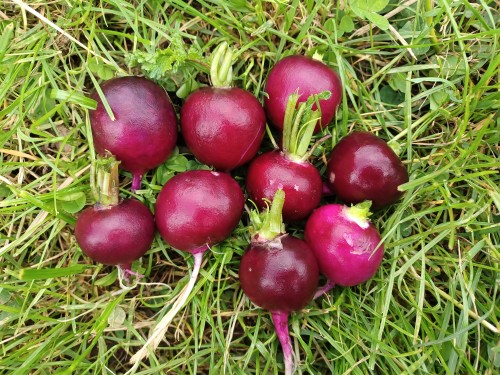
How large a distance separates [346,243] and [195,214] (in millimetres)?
719

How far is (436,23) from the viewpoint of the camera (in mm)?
2469

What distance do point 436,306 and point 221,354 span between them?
1.10 metres

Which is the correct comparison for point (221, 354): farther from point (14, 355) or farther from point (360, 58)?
point (360, 58)

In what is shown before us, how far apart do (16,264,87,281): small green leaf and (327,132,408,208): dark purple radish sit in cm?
134

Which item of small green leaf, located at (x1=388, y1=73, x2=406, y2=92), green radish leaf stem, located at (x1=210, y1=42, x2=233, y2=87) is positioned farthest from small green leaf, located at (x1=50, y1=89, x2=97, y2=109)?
small green leaf, located at (x1=388, y1=73, x2=406, y2=92)

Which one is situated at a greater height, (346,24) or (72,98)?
(346,24)

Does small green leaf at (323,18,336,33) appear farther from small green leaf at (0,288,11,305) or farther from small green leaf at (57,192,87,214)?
small green leaf at (0,288,11,305)

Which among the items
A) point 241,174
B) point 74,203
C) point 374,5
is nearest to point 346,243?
point 241,174

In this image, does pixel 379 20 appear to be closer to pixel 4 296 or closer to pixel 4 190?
pixel 4 190

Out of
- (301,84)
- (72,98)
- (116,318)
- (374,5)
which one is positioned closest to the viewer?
(72,98)

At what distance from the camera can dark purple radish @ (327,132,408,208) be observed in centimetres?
235

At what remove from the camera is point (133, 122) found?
7.57 ft

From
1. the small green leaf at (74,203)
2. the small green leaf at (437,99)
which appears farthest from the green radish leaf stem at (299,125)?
the small green leaf at (74,203)

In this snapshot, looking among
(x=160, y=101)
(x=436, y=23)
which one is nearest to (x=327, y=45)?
(x=436, y=23)
